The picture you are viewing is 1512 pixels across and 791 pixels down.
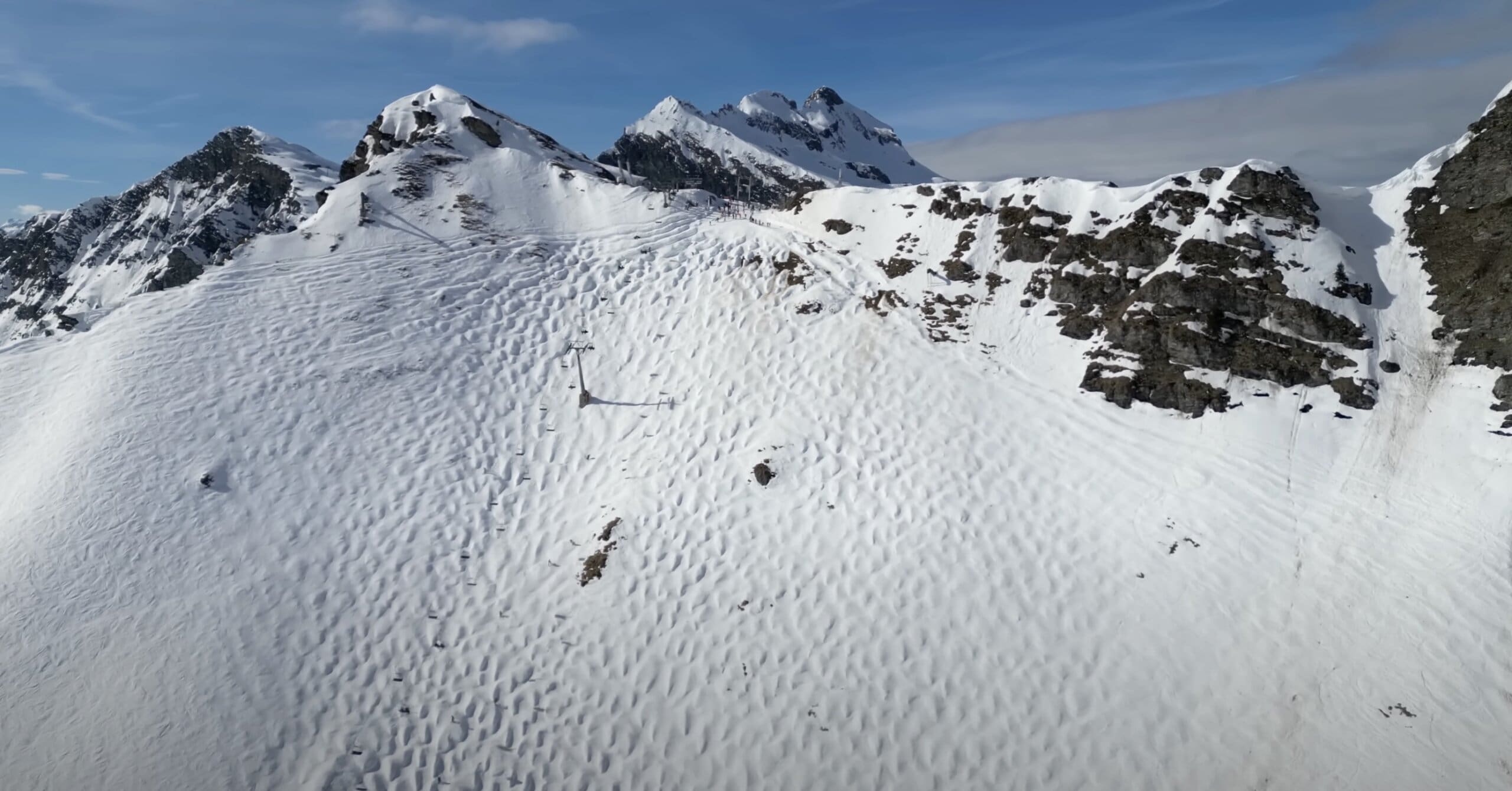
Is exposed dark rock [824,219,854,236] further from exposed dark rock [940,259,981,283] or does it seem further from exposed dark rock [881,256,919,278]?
exposed dark rock [940,259,981,283]

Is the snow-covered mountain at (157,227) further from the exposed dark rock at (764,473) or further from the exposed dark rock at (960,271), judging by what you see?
the exposed dark rock at (764,473)

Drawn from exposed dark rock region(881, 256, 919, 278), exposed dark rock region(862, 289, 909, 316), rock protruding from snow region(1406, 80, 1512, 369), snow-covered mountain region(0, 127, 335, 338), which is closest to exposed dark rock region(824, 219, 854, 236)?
exposed dark rock region(881, 256, 919, 278)

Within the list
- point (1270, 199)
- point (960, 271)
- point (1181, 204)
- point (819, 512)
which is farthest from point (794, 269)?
point (1270, 199)

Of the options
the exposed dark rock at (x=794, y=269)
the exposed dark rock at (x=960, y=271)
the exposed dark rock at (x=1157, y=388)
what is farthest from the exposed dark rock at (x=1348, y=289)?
the exposed dark rock at (x=794, y=269)

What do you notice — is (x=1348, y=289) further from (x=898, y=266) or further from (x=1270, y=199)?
(x=898, y=266)

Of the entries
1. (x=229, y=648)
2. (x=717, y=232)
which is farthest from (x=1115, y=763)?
(x=717, y=232)

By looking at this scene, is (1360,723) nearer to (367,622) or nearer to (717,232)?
(367,622)
